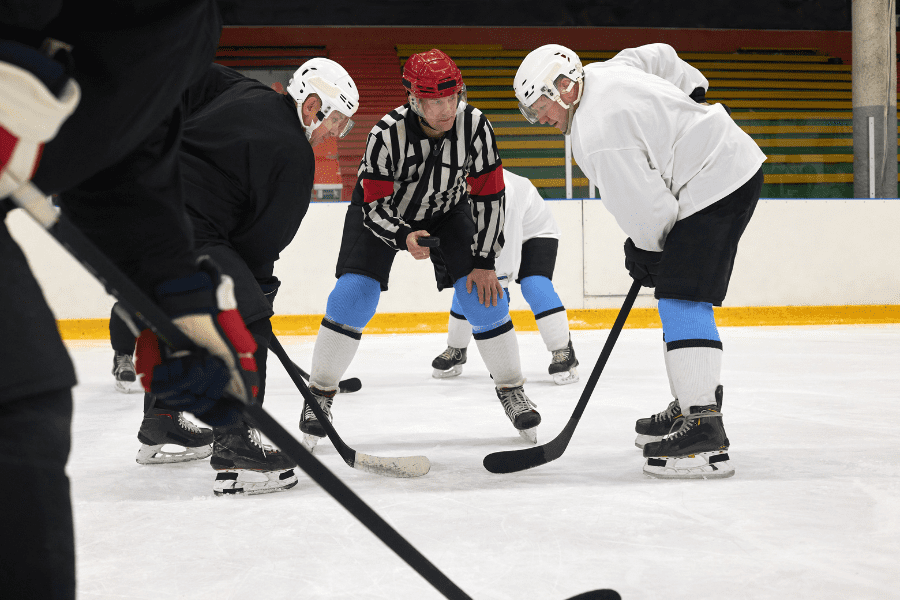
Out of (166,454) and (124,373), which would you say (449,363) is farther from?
(166,454)

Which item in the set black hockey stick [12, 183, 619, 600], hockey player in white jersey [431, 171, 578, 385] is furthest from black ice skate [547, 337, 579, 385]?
black hockey stick [12, 183, 619, 600]

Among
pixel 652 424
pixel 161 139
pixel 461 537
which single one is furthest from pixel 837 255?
pixel 161 139

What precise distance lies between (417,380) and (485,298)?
1.13 m

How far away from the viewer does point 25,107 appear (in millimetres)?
391

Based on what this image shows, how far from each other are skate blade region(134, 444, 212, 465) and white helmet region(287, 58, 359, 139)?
2.73 ft

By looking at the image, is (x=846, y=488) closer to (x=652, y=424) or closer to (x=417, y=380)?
(x=652, y=424)

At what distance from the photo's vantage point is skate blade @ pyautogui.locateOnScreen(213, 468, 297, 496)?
148cm

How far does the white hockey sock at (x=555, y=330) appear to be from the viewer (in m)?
2.90

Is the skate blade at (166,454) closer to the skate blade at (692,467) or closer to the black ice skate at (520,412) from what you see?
the black ice skate at (520,412)

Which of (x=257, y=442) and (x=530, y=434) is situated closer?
(x=257, y=442)

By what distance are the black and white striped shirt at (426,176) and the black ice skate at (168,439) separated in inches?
26.9

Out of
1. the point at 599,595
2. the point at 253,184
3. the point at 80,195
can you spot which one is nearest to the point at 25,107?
the point at 80,195

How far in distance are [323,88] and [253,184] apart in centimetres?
28

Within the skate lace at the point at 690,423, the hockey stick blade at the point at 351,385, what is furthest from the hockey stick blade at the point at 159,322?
the hockey stick blade at the point at 351,385
